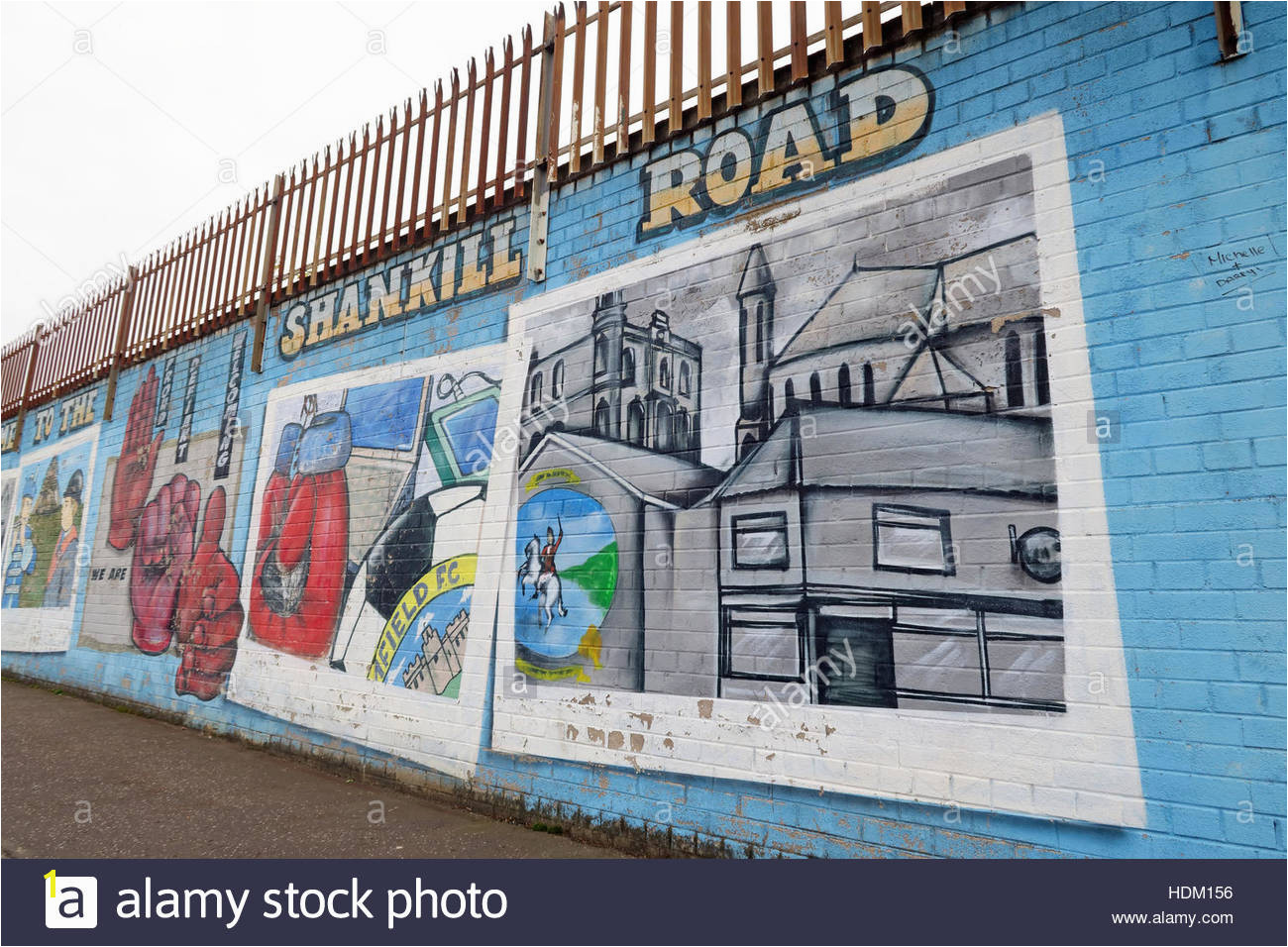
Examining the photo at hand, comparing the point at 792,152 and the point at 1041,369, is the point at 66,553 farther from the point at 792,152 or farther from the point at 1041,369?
the point at 1041,369

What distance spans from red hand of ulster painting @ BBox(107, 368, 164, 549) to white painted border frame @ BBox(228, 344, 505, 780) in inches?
116

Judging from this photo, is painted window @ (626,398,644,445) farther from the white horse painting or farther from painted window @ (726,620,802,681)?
painted window @ (726,620,802,681)

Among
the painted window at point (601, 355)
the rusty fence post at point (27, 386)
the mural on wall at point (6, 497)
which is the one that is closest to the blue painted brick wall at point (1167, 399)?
the painted window at point (601, 355)

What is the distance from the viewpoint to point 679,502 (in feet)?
13.8

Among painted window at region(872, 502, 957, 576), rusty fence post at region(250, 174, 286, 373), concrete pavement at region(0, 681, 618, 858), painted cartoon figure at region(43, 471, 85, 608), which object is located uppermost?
rusty fence post at region(250, 174, 286, 373)

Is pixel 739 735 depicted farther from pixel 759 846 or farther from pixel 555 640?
pixel 555 640

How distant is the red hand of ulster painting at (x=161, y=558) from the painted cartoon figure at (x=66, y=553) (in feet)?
6.70

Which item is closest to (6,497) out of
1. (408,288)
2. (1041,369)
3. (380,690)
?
(408,288)

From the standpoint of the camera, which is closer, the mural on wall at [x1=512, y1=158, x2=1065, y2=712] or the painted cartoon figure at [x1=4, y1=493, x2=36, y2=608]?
the mural on wall at [x1=512, y1=158, x2=1065, y2=712]

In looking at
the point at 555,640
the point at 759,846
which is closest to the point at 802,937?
the point at 759,846

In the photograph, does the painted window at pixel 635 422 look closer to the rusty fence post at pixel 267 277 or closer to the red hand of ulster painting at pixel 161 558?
the rusty fence post at pixel 267 277

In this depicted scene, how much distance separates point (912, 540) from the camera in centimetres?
342

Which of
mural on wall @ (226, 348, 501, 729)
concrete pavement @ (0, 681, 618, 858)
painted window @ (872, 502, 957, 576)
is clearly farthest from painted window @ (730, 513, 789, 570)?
mural on wall @ (226, 348, 501, 729)

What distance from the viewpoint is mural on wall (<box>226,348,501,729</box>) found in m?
5.36
